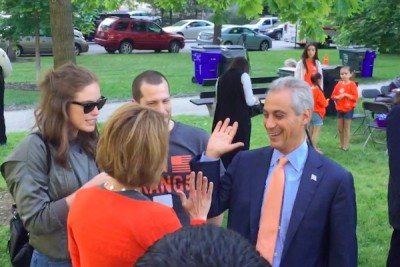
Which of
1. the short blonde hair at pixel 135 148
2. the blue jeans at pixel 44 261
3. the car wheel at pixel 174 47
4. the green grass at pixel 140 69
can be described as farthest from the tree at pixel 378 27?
the car wheel at pixel 174 47

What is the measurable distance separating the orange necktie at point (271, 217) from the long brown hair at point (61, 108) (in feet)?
2.98

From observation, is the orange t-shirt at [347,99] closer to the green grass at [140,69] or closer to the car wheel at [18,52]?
the green grass at [140,69]

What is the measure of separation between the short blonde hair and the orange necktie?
788 millimetres

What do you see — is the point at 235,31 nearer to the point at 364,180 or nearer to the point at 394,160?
the point at 364,180

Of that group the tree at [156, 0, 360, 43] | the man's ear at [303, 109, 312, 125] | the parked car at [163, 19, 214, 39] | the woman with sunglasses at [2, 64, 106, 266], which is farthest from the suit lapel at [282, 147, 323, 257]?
the parked car at [163, 19, 214, 39]

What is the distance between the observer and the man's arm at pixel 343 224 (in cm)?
266

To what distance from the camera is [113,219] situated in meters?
2.01

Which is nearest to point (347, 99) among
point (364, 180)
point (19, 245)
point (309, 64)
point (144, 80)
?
point (309, 64)

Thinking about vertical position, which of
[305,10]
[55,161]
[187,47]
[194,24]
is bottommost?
[187,47]

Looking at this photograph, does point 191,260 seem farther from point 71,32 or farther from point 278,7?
point 71,32

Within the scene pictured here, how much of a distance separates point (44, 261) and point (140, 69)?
19488 millimetres

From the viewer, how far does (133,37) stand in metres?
29.5

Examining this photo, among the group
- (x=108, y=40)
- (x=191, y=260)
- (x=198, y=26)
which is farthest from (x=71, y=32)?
(x=198, y=26)

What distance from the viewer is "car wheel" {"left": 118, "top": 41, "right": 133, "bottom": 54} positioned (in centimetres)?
2934
